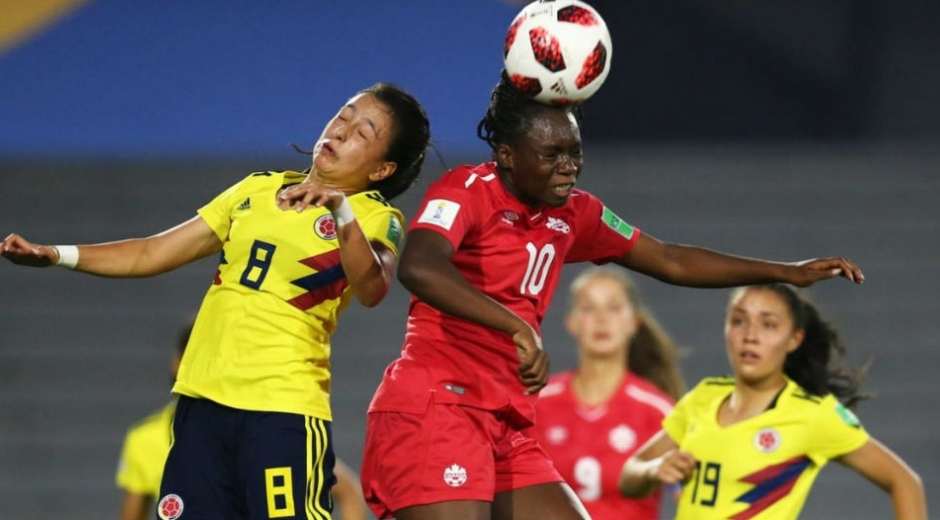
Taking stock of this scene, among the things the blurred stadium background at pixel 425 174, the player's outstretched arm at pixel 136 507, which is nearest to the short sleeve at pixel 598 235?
the player's outstretched arm at pixel 136 507

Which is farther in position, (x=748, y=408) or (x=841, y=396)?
(x=841, y=396)

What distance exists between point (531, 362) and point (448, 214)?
52 cm

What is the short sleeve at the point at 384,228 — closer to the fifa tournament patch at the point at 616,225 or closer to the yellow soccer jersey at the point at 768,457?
the fifa tournament patch at the point at 616,225

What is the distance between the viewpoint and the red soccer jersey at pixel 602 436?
553 centimetres

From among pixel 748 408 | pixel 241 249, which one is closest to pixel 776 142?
pixel 748 408

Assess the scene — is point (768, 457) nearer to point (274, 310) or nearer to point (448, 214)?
point (448, 214)

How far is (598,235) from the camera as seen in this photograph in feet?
13.3

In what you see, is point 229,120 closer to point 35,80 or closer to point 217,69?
point 217,69

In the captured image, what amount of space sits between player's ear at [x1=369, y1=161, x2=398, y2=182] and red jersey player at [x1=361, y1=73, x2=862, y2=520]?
0.93 feet

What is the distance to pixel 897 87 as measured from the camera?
25.5 feet

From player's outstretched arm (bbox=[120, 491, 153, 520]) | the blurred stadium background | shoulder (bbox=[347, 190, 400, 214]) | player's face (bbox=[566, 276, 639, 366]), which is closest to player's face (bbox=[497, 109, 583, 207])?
shoulder (bbox=[347, 190, 400, 214])

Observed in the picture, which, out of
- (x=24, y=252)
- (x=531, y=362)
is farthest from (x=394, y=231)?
(x=24, y=252)

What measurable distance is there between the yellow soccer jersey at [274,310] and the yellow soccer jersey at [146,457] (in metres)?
1.84

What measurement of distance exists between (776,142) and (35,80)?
3.79 metres
